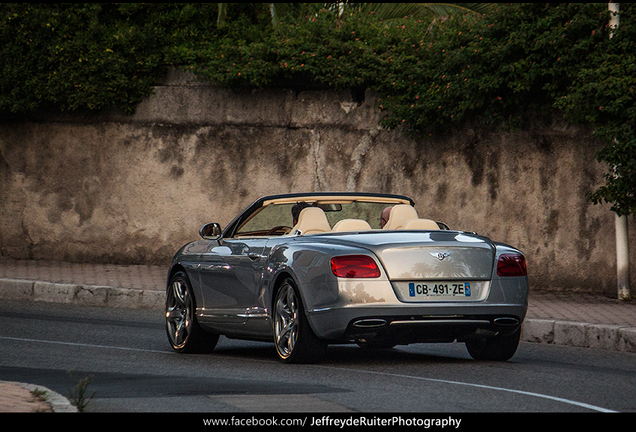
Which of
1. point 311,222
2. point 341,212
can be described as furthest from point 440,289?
point 341,212

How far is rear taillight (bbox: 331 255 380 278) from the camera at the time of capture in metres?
7.40

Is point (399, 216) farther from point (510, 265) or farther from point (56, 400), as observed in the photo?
point (56, 400)

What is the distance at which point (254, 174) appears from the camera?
55.3ft

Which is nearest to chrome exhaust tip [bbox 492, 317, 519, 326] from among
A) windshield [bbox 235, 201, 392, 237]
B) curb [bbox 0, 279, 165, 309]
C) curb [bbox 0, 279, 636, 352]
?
windshield [bbox 235, 201, 392, 237]

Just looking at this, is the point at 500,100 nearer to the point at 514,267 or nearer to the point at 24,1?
the point at 514,267

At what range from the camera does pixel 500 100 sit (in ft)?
46.8

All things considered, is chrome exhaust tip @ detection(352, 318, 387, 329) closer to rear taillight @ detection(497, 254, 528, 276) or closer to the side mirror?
rear taillight @ detection(497, 254, 528, 276)

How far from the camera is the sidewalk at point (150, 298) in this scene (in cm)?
1028

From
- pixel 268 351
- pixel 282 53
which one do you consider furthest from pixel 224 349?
pixel 282 53

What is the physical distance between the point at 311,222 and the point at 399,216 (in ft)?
2.54

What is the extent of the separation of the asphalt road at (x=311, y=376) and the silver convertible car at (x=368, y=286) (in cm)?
27

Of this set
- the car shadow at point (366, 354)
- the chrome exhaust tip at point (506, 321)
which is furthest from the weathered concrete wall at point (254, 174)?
the chrome exhaust tip at point (506, 321)

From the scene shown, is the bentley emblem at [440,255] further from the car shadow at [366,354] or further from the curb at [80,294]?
the curb at [80,294]

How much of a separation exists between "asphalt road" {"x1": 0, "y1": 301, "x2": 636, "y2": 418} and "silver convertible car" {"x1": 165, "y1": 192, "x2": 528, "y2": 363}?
0.89ft
